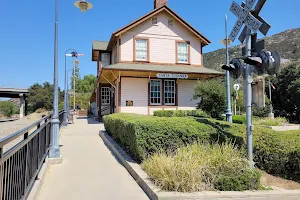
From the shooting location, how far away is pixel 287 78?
3312 centimetres

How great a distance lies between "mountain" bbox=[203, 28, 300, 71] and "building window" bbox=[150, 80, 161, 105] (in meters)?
50.6

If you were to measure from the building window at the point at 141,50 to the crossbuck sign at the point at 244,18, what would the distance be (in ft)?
46.8

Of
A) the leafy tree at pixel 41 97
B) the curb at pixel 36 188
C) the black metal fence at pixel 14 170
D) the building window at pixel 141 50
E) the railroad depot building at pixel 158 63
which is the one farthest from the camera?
the leafy tree at pixel 41 97

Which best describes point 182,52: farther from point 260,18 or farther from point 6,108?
point 6,108

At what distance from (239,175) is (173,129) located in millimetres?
1964

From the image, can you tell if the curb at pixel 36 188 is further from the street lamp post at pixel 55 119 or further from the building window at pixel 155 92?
the building window at pixel 155 92

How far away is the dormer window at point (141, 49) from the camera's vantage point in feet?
65.8

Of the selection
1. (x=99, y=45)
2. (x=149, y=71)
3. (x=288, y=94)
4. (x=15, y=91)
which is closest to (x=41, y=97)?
(x=15, y=91)

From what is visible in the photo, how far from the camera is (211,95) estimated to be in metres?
16.8

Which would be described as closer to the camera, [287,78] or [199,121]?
[199,121]

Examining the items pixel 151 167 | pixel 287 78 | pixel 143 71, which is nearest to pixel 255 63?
pixel 151 167

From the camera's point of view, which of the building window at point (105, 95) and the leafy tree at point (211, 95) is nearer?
the leafy tree at point (211, 95)

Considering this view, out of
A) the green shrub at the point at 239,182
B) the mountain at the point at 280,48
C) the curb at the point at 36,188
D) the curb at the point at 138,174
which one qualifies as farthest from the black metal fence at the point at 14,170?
the mountain at the point at 280,48

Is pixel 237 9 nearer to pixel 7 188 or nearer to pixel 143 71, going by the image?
pixel 7 188
